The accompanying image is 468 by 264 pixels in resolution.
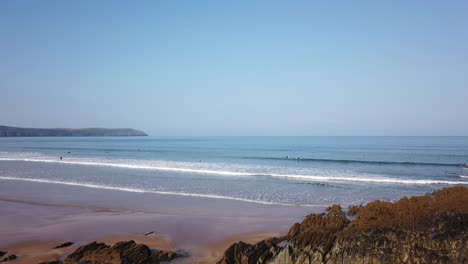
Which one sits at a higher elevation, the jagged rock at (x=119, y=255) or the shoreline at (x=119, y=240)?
the jagged rock at (x=119, y=255)

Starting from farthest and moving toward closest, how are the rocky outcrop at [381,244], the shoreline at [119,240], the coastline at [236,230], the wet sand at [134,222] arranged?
the wet sand at [134,222], the shoreline at [119,240], the coastline at [236,230], the rocky outcrop at [381,244]

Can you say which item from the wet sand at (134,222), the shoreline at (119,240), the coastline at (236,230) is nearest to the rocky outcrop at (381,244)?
the coastline at (236,230)

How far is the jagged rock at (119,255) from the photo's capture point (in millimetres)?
6406

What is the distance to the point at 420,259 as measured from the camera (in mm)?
5312

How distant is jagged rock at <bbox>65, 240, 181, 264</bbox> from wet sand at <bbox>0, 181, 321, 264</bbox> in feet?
1.69

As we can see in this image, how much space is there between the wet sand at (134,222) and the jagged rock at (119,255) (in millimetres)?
515

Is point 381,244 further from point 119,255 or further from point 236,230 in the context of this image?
point 119,255

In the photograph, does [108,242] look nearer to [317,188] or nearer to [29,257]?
[29,257]

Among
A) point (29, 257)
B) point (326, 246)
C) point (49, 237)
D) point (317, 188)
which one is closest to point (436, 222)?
point (326, 246)

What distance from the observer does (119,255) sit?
6.43 meters

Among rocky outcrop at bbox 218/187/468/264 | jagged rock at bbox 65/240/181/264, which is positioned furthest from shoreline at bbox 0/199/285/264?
rocky outcrop at bbox 218/187/468/264

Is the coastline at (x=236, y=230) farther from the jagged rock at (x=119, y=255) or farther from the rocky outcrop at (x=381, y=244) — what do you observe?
the jagged rock at (x=119, y=255)

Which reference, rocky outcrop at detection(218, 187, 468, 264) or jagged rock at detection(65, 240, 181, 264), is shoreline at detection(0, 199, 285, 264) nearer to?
jagged rock at detection(65, 240, 181, 264)

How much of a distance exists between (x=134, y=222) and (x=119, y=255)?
3725 millimetres
